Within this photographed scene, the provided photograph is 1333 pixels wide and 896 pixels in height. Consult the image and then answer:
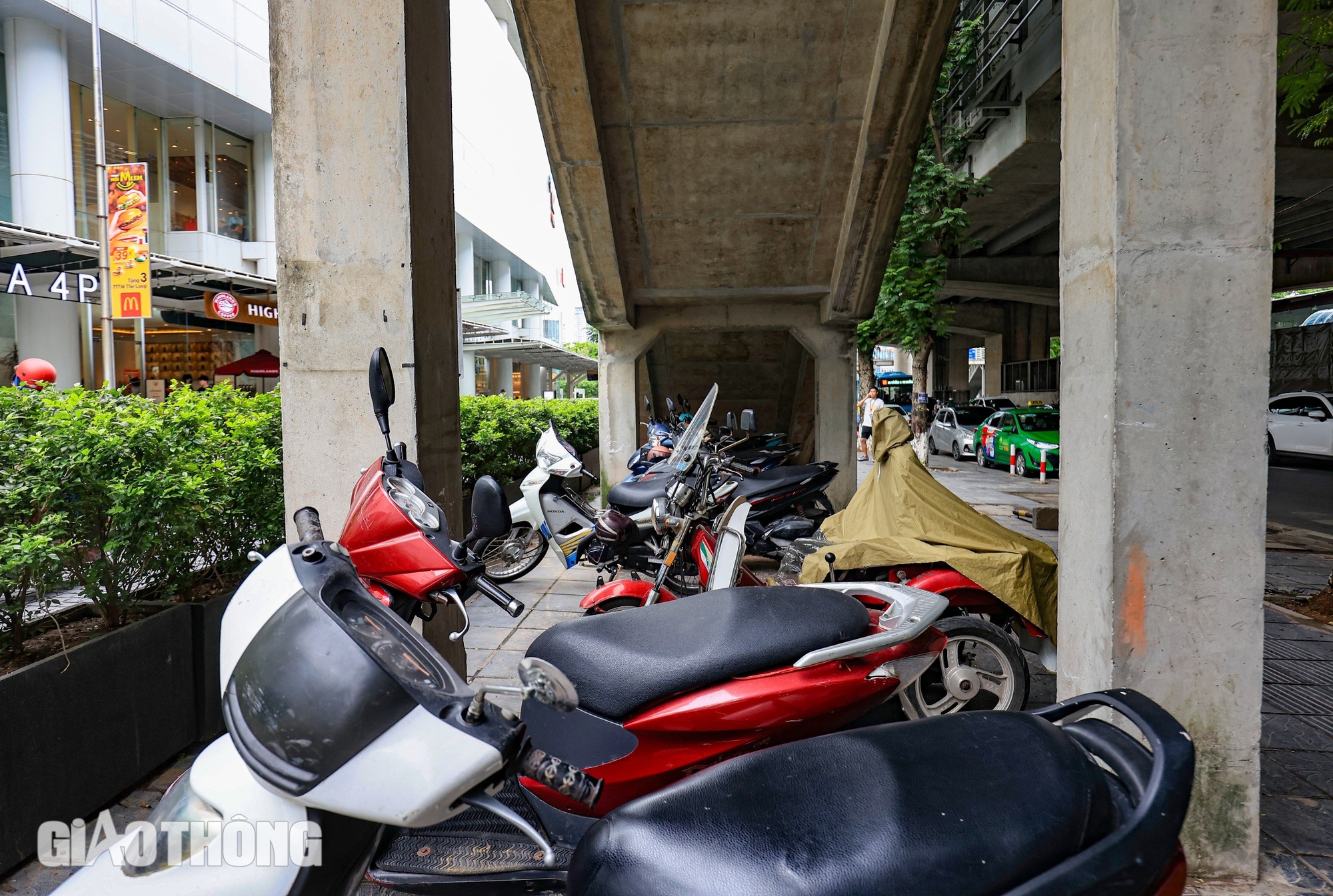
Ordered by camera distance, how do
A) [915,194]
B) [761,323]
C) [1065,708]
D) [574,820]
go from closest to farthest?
1. [1065,708]
2. [574,820]
3. [761,323]
4. [915,194]

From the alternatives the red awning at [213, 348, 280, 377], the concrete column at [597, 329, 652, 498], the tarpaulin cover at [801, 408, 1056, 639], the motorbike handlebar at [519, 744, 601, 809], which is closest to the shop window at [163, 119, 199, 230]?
the red awning at [213, 348, 280, 377]

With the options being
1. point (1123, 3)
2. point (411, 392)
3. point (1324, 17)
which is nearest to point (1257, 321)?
point (1123, 3)

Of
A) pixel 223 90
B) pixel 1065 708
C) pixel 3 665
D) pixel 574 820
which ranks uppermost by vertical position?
pixel 223 90

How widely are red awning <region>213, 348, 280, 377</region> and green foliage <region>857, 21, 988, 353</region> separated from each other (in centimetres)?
1228

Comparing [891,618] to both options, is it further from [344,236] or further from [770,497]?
[770,497]

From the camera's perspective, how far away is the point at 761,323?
33.9 feet

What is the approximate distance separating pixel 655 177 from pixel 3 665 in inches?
276

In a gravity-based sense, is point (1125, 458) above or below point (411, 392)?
below

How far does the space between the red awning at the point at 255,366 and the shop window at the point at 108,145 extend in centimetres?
333

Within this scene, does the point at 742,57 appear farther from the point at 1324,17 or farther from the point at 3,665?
the point at 3,665

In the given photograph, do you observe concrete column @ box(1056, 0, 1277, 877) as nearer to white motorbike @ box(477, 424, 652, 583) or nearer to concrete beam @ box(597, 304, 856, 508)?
white motorbike @ box(477, 424, 652, 583)

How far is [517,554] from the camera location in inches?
262

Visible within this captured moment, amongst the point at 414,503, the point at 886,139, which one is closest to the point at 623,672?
the point at 414,503

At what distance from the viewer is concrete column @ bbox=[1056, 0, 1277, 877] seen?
241cm
